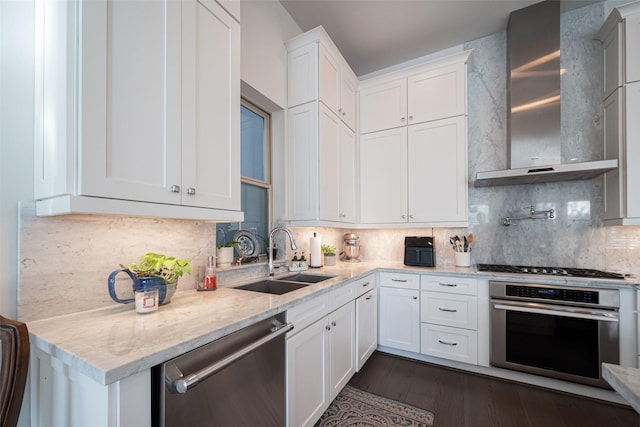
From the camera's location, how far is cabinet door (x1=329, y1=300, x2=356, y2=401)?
1.83m

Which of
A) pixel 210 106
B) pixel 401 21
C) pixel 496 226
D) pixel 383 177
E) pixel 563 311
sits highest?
pixel 401 21

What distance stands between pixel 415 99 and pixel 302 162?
1.51 m

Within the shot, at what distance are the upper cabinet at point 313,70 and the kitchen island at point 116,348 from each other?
6.04 feet

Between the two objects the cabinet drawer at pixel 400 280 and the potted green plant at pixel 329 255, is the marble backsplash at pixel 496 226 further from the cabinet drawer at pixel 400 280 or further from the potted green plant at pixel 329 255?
the cabinet drawer at pixel 400 280

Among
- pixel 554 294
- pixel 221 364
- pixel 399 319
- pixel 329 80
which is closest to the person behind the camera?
pixel 221 364

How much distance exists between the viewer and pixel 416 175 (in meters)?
2.89

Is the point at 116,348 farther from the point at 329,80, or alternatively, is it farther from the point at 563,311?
the point at 563,311

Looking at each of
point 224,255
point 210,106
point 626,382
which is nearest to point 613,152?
point 626,382

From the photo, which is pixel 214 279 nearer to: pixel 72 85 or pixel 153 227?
pixel 153 227

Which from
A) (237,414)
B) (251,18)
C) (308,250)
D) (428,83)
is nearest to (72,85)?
(237,414)

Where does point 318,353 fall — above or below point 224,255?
below

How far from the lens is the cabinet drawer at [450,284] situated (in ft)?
7.70

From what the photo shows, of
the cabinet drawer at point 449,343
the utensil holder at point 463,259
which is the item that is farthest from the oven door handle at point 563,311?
the utensil holder at point 463,259

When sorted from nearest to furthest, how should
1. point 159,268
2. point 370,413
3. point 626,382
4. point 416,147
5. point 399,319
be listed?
point 626,382
point 159,268
point 370,413
point 399,319
point 416,147
